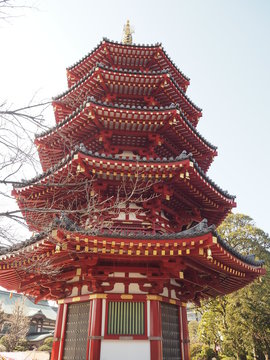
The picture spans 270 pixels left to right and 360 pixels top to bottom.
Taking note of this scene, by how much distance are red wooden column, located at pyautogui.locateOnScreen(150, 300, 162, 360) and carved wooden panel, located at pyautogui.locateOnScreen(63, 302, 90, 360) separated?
6.46 ft

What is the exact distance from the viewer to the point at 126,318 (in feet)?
27.9

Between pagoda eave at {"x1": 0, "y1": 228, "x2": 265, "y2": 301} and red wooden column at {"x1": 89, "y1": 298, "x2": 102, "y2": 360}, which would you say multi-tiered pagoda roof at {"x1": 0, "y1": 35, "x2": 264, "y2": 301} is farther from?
red wooden column at {"x1": 89, "y1": 298, "x2": 102, "y2": 360}

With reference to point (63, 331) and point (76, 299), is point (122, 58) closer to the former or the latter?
point (76, 299)

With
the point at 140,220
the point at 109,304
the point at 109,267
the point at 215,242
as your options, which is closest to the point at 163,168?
the point at 140,220

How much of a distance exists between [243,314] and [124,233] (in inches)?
655

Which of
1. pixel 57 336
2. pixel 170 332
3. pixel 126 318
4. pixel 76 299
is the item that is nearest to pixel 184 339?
pixel 170 332

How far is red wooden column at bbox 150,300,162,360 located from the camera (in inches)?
316

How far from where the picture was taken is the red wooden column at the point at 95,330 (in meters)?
7.83

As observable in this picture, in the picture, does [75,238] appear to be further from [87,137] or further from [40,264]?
[87,137]

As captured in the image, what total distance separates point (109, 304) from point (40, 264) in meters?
2.51

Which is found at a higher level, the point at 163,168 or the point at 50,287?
the point at 163,168

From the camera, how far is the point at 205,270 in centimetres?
969

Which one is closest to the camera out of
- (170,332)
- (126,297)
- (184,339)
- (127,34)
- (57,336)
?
(126,297)

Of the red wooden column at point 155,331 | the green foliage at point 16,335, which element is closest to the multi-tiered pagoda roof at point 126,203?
the red wooden column at point 155,331
